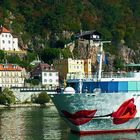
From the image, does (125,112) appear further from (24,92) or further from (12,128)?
(24,92)

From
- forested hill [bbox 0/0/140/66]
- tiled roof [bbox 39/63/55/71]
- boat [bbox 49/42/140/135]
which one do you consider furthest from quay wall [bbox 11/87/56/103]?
boat [bbox 49/42/140/135]

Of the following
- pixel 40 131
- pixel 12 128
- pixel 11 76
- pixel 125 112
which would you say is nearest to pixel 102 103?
pixel 125 112

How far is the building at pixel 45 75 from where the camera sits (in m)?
128

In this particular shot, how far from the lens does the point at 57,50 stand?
462ft

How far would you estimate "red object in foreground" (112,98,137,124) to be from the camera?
5172 cm

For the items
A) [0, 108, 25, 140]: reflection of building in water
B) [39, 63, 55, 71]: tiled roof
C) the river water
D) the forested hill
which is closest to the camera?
the river water

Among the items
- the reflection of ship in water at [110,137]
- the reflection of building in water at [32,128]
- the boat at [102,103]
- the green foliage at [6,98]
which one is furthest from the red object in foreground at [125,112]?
the green foliage at [6,98]

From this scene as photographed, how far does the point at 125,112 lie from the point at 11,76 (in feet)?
242

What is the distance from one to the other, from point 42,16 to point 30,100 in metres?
49.7

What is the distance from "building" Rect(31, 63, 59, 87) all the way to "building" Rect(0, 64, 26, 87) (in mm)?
4546

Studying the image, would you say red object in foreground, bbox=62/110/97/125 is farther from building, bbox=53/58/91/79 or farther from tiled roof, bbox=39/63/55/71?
building, bbox=53/58/91/79

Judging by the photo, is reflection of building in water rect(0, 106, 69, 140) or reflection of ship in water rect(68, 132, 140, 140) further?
reflection of building in water rect(0, 106, 69, 140)

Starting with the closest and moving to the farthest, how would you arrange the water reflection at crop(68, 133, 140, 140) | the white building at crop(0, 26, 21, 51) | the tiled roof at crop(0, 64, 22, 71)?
the water reflection at crop(68, 133, 140, 140), the tiled roof at crop(0, 64, 22, 71), the white building at crop(0, 26, 21, 51)

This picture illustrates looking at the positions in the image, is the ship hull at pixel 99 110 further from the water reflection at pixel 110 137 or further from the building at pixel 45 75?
the building at pixel 45 75
